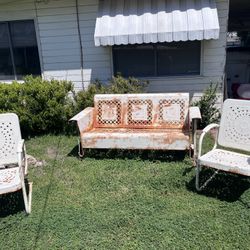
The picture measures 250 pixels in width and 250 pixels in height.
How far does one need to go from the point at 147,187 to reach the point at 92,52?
3.85 metres

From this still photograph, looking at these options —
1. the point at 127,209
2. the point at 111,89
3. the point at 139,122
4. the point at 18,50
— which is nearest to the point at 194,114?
the point at 139,122

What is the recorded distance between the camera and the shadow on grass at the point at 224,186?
4016 millimetres

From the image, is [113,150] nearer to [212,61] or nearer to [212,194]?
[212,194]

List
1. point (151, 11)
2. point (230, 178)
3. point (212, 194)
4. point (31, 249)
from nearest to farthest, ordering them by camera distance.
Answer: point (31, 249) < point (212, 194) < point (230, 178) < point (151, 11)

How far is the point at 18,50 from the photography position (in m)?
7.38

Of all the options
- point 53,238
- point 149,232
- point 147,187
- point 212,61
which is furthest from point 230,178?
point 212,61

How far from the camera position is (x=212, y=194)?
161 inches

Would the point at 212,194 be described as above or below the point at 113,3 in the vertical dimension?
below

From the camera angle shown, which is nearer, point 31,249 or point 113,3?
point 31,249

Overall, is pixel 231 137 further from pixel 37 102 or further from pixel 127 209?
pixel 37 102

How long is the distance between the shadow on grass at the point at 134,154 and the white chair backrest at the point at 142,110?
1.50ft

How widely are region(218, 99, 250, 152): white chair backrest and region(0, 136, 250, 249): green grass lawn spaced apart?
52cm

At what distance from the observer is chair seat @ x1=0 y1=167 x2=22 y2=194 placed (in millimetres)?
3531

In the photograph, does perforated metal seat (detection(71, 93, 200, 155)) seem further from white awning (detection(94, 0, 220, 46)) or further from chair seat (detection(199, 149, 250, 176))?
white awning (detection(94, 0, 220, 46))
